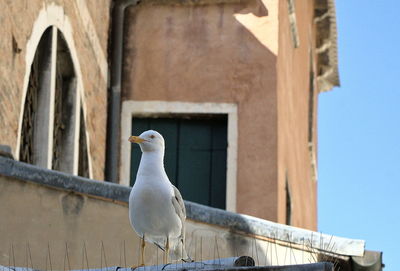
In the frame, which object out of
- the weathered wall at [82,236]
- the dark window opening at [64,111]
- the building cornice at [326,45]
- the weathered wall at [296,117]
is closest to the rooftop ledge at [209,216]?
the weathered wall at [82,236]

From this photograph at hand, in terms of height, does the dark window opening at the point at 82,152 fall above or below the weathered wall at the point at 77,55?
below

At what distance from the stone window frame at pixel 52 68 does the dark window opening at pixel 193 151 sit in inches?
63.3

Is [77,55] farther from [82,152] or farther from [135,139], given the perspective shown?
[135,139]

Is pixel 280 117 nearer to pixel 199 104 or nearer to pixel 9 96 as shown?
pixel 199 104

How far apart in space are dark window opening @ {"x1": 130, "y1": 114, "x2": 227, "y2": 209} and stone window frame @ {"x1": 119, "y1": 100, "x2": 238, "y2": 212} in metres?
0.12

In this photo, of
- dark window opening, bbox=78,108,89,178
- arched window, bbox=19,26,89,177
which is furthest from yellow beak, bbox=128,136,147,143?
dark window opening, bbox=78,108,89,178

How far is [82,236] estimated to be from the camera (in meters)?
10.6

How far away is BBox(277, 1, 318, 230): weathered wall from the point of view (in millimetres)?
17016

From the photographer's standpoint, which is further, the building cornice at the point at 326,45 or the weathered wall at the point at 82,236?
the building cornice at the point at 326,45

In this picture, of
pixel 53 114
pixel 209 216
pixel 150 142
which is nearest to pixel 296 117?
pixel 53 114

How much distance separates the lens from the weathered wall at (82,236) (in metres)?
10.3

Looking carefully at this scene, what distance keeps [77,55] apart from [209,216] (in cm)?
414

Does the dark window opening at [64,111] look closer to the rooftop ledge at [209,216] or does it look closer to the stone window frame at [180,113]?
the stone window frame at [180,113]

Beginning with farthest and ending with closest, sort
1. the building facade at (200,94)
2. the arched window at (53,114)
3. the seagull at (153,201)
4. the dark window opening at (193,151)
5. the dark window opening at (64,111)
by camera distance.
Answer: the dark window opening at (193,151)
the building facade at (200,94)
the dark window opening at (64,111)
the arched window at (53,114)
the seagull at (153,201)
